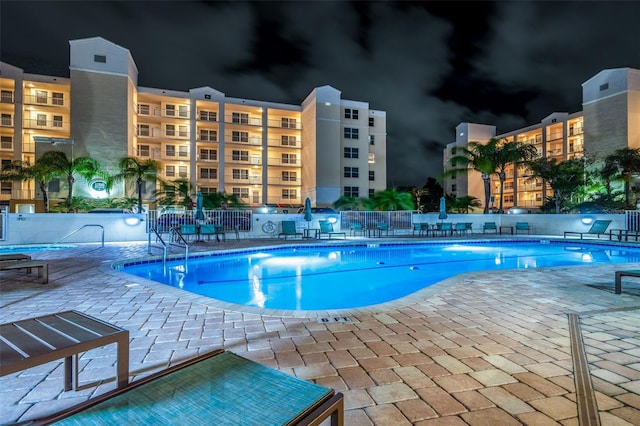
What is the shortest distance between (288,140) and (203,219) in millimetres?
21106

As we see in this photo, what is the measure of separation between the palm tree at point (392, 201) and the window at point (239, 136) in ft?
60.4

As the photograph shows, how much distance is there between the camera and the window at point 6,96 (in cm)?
2588

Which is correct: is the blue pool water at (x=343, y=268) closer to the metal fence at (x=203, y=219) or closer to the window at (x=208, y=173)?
the metal fence at (x=203, y=219)

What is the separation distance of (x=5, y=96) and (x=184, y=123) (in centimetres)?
1330

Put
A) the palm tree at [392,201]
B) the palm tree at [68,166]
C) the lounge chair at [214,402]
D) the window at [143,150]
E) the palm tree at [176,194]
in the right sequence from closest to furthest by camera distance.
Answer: the lounge chair at [214,402], the palm tree at [176,194], the palm tree at [392,201], the palm tree at [68,166], the window at [143,150]

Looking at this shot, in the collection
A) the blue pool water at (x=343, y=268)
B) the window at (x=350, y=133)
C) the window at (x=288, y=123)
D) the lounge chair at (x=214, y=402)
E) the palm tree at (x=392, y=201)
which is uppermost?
the window at (x=288, y=123)

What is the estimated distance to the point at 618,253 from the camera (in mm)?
11633

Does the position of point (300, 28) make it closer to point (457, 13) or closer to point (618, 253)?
point (457, 13)

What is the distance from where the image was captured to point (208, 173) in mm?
31250

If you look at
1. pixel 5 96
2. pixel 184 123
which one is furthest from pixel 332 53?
pixel 5 96

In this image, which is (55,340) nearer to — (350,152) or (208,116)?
(350,152)

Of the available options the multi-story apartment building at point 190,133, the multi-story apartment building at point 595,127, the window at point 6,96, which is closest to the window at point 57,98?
the multi-story apartment building at point 190,133

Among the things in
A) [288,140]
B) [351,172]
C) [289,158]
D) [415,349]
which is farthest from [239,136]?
[415,349]

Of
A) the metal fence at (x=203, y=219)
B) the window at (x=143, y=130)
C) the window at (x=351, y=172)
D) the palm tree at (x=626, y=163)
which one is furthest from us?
the window at (x=351, y=172)
